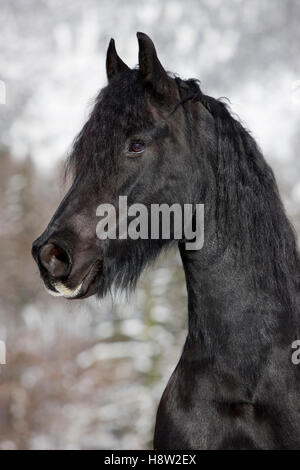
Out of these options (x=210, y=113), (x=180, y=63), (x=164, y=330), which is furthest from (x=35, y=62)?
(x=210, y=113)

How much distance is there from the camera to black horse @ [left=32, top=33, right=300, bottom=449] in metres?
3.48

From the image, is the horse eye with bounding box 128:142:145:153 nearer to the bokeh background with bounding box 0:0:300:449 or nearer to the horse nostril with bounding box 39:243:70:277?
the horse nostril with bounding box 39:243:70:277

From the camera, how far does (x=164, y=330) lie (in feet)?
54.6

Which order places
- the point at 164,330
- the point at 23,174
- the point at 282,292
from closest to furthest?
the point at 282,292 → the point at 164,330 → the point at 23,174

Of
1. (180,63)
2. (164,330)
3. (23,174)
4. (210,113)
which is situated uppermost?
(180,63)

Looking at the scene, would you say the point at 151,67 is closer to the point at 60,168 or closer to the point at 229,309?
the point at 229,309

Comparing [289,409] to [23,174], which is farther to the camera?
[23,174]

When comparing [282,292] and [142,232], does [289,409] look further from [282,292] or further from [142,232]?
[142,232]

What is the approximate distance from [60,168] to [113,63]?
12.4m

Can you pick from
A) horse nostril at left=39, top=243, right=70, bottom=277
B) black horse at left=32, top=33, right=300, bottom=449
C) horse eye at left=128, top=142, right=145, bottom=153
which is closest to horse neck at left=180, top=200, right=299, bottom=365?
black horse at left=32, top=33, right=300, bottom=449

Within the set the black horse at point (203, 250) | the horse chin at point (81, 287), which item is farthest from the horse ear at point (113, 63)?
the horse chin at point (81, 287)

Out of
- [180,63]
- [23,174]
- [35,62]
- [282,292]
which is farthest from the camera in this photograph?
[35,62]

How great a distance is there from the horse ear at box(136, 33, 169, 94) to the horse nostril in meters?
1.19
